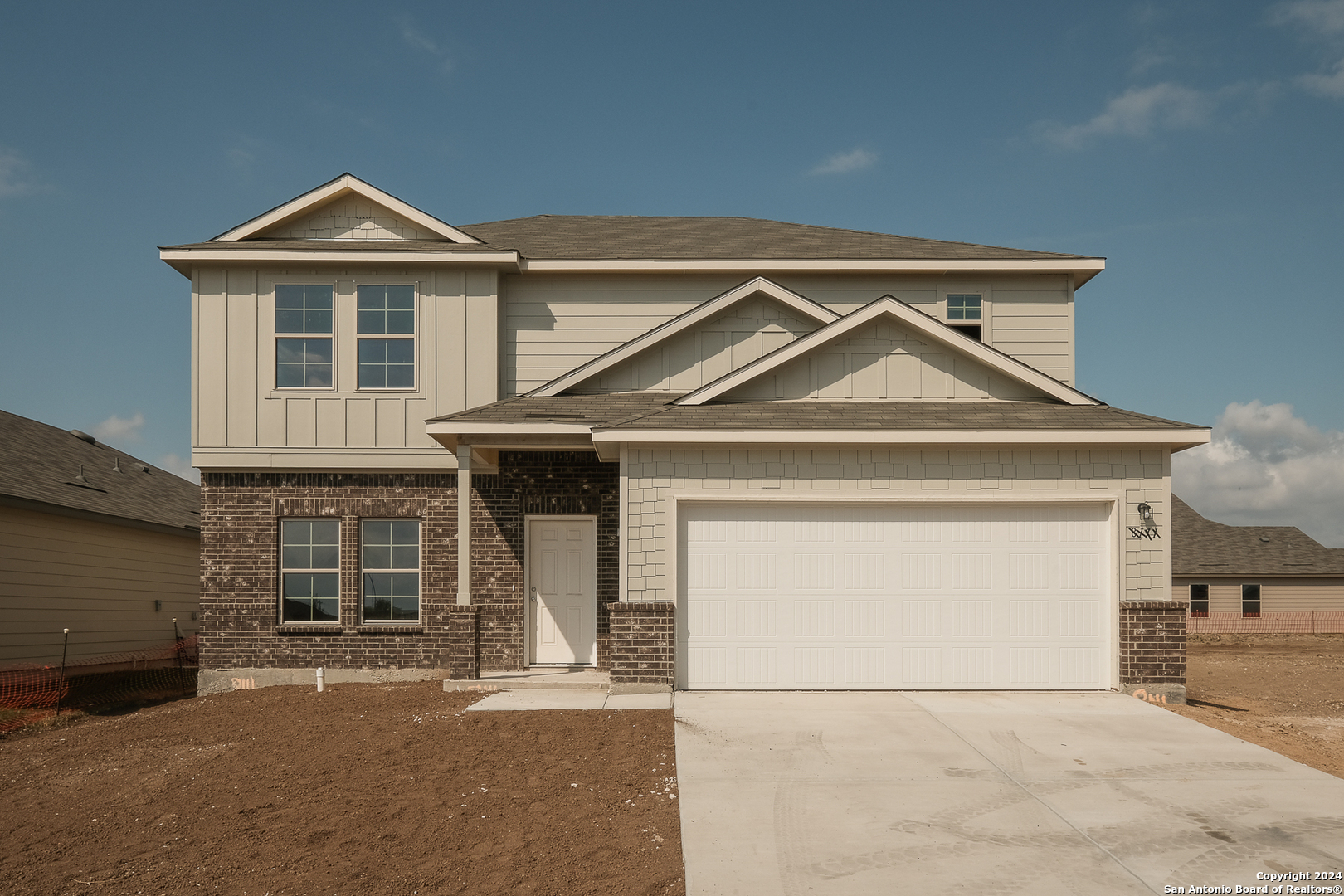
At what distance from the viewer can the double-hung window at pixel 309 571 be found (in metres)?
13.6

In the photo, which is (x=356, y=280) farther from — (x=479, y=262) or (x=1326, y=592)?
(x=1326, y=592)

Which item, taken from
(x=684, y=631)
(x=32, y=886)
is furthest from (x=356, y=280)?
(x=32, y=886)

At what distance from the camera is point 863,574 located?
36.6ft

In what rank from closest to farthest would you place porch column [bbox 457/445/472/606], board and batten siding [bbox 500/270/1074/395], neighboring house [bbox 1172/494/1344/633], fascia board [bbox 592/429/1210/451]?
fascia board [bbox 592/429/1210/451] → porch column [bbox 457/445/472/606] → board and batten siding [bbox 500/270/1074/395] → neighboring house [bbox 1172/494/1344/633]

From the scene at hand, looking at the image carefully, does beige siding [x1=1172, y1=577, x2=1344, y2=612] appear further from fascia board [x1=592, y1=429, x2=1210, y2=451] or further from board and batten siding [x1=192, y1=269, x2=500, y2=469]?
board and batten siding [x1=192, y1=269, x2=500, y2=469]

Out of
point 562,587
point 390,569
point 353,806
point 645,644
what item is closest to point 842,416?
point 645,644

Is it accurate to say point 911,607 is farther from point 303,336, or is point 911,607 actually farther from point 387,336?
point 303,336

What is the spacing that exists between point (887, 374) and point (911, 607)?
Result: 120 inches

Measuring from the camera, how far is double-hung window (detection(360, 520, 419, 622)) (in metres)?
13.6

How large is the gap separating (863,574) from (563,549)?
465 centimetres

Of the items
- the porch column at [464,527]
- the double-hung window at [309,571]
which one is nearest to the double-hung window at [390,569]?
the double-hung window at [309,571]

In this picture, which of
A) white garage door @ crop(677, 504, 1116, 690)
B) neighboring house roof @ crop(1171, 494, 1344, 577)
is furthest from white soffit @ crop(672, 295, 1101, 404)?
neighboring house roof @ crop(1171, 494, 1344, 577)

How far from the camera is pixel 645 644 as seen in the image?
1094 cm

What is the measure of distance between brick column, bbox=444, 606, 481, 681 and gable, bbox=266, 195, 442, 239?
589cm
